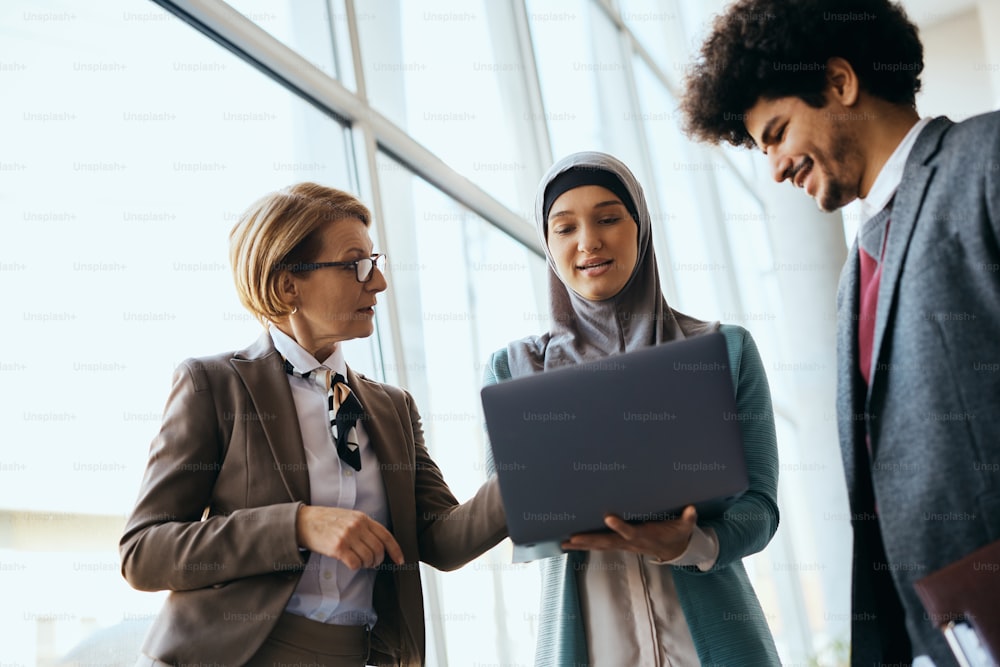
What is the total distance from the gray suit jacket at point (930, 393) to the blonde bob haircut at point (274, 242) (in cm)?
108

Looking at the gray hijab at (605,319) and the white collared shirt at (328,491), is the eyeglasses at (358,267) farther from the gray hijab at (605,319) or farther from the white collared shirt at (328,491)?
the gray hijab at (605,319)

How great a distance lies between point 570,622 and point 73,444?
1083mm

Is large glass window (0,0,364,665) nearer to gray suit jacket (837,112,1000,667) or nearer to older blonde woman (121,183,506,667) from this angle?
older blonde woman (121,183,506,667)

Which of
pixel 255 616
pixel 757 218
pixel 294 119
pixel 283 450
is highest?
pixel 757 218

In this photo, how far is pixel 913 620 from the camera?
4.51 ft

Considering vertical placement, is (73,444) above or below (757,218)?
below

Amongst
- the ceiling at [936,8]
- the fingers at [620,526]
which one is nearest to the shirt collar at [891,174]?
the fingers at [620,526]

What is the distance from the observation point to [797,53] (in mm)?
1725

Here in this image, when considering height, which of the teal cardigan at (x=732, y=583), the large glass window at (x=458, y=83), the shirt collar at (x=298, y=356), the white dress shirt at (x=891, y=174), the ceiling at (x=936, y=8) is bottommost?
the teal cardigan at (x=732, y=583)

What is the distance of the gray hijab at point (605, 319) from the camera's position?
1959 millimetres

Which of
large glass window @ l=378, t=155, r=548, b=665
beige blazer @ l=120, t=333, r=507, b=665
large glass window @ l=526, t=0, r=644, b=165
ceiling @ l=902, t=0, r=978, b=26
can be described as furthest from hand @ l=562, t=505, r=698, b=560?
ceiling @ l=902, t=0, r=978, b=26

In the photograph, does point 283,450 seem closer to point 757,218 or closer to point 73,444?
point 73,444

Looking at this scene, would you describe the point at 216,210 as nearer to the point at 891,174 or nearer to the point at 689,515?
the point at 689,515

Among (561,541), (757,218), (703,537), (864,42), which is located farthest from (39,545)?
(757,218)
